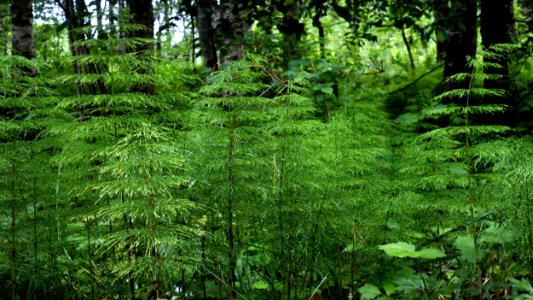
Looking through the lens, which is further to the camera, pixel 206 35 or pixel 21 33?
pixel 206 35

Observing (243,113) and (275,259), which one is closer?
(243,113)

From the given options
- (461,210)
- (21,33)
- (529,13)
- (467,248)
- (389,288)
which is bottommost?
(389,288)

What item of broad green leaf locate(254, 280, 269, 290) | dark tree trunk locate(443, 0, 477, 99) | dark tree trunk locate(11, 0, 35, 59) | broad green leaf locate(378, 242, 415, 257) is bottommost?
broad green leaf locate(254, 280, 269, 290)

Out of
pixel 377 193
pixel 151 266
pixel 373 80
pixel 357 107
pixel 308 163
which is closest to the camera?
pixel 151 266

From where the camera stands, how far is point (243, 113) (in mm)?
2281

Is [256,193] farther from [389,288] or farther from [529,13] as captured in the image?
[529,13]

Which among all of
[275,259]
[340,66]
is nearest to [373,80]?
[340,66]

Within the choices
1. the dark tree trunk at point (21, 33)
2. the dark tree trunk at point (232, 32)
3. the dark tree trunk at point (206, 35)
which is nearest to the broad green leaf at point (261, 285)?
the dark tree trunk at point (232, 32)

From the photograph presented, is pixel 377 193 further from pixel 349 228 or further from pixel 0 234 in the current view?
pixel 0 234

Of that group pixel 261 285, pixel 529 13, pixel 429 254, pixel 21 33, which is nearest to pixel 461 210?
pixel 429 254

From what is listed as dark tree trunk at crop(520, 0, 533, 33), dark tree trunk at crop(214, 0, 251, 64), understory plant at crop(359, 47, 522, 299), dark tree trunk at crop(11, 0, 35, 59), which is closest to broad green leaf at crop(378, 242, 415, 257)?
understory plant at crop(359, 47, 522, 299)

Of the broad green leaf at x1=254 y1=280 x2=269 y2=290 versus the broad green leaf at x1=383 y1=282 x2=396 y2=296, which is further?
the broad green leaf at x1=254 y1=280 x2=269 y2=290

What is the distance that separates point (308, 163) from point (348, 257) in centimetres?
62

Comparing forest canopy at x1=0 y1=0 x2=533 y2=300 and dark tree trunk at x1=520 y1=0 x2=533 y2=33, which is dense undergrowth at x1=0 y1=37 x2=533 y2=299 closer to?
forest canopy at x1=0 y1=0 x2=533 y2=300
